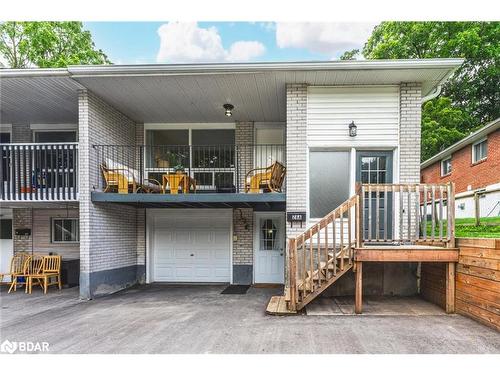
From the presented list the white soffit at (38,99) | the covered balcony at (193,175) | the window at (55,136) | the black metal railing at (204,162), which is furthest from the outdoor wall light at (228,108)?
the window at (55,136)

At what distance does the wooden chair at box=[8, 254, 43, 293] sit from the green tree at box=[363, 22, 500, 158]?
59.8 feet

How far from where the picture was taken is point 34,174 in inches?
297

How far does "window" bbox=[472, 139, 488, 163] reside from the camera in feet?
43.8

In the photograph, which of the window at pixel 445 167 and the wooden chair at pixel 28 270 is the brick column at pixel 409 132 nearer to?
the wooden chair at pixel 28 270

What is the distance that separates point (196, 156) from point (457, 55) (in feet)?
54.8

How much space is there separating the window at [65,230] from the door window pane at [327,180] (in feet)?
22.6

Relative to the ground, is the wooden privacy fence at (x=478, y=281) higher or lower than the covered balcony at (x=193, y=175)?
lower

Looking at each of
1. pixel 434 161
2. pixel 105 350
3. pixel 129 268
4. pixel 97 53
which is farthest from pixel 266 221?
pixel 97 53

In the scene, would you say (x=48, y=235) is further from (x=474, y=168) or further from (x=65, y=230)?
(x=474, y=168)

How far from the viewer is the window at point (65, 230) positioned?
29.8 feet

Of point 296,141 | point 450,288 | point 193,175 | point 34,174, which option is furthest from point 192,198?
point 450,288

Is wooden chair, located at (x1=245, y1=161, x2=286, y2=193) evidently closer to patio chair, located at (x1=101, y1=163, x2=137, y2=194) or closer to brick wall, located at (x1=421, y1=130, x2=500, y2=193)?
patio chair, located at (x1=101, y1=163, x2=137, y2=194)

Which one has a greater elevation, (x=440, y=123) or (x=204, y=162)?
(x=440, y=123)
